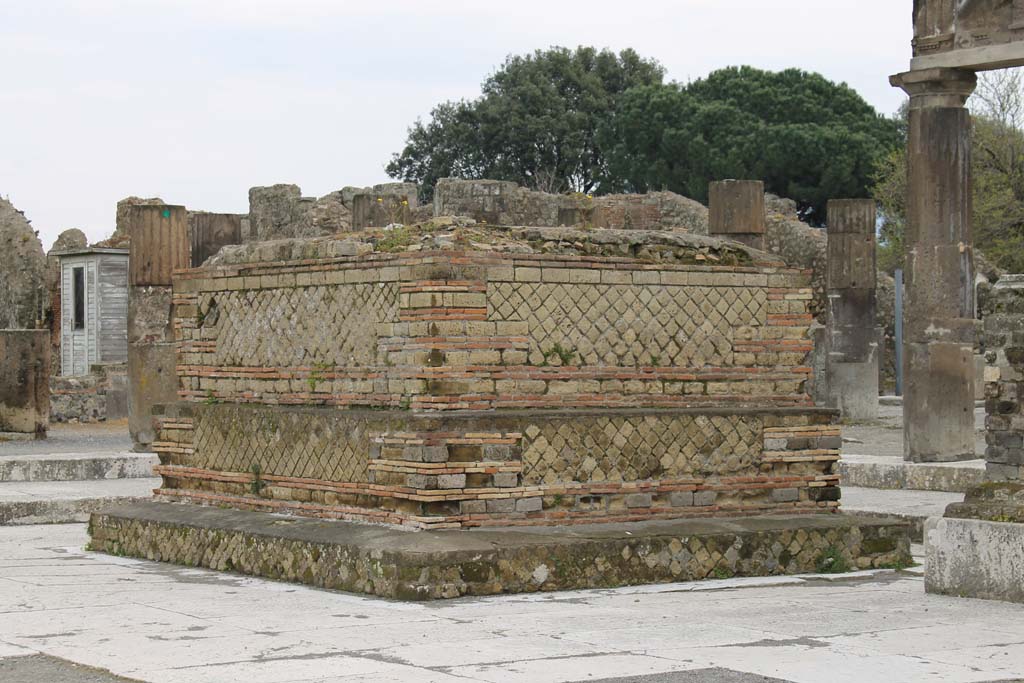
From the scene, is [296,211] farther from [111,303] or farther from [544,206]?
[544,206]

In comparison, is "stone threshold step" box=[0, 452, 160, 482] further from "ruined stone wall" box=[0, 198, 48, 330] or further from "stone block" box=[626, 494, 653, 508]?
"ruined stone wall" box=[0, 198, 48, 330]

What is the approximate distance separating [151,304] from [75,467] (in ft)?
10.9

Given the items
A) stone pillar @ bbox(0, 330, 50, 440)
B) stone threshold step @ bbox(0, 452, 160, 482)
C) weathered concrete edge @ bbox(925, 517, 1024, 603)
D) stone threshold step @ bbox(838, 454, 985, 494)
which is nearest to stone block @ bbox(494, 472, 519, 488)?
weathered concrete edge @ bbox(925, 517, 1024, 603)

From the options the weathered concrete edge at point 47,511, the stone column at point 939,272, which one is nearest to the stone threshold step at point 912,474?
the stone column at point 939,272

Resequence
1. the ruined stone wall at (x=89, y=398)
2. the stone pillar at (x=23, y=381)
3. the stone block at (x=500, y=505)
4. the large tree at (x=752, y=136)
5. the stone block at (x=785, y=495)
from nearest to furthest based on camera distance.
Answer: the stone block at (x=500, y=505) → the stone block at (x=785, y=495) → the stone pillar at (x=23, y=381) → the ruined stone wall at (x=89, y=398) → the large tree at (x=752, y=136)

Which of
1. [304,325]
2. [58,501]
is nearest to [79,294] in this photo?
[58,501]

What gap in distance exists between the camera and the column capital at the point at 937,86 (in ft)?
50.0

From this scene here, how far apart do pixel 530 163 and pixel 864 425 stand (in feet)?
105

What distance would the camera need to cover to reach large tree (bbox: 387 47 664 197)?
174 ft

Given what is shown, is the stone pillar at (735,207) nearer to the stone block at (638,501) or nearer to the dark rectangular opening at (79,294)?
the stone block at (638,501)

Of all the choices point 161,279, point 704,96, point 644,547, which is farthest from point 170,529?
point 704,96

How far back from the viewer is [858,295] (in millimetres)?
23453

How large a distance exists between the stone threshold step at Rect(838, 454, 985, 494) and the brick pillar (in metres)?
7.73

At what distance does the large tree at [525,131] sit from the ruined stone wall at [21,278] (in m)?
21.3
